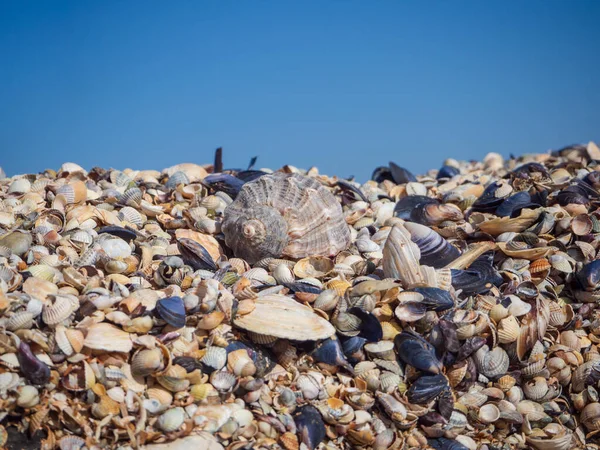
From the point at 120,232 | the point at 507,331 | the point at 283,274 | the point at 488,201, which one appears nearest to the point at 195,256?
the point at 283,274

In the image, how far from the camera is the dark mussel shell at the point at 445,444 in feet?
12.2

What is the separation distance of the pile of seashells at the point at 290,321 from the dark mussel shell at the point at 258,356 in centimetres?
1

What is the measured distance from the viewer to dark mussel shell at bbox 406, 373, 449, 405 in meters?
3.73

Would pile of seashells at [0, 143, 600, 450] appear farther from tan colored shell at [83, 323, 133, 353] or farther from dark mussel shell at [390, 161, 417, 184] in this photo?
dark mussel shell at [390, 161, 417, 184]

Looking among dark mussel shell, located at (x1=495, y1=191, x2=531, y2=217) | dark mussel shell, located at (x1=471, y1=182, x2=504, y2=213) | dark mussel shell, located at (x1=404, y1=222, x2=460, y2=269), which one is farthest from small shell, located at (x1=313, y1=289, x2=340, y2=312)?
dark mussel shell, located at (x1=471, y1=182, x2=504, y2=213)

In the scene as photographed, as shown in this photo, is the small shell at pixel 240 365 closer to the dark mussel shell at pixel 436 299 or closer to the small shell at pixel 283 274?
the small shell at pixel 283 274

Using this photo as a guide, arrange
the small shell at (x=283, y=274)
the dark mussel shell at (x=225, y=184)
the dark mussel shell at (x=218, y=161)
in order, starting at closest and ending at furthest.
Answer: the small shell at (x=283, y=274), the dark mussel shell at (x=225, y=184), the dark mussel shell at (x=218, y=161)

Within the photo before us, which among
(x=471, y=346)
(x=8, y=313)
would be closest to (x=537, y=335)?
(x=471, y=346)

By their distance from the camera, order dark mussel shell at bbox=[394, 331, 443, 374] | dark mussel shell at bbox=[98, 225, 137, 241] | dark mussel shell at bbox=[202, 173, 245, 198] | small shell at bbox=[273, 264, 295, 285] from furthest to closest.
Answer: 1. dark mussel shell at bbox=[202, 173, 245, 198]
2. dark mussel shell at bbox=[98, 225, 137, 241]
3. small shell at bbox=[273, 264, 295, 285]
4. dark mussel shell at bbox=[394, 331, 443, 374]

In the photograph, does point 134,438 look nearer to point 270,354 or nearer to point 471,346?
point 270,354

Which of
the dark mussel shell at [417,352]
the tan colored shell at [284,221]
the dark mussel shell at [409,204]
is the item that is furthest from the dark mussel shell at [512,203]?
the dark mussel shell at [417,352]

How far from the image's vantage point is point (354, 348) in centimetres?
384

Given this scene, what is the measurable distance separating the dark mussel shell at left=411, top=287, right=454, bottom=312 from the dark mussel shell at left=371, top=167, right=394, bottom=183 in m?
3.91

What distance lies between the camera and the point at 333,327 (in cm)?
385
